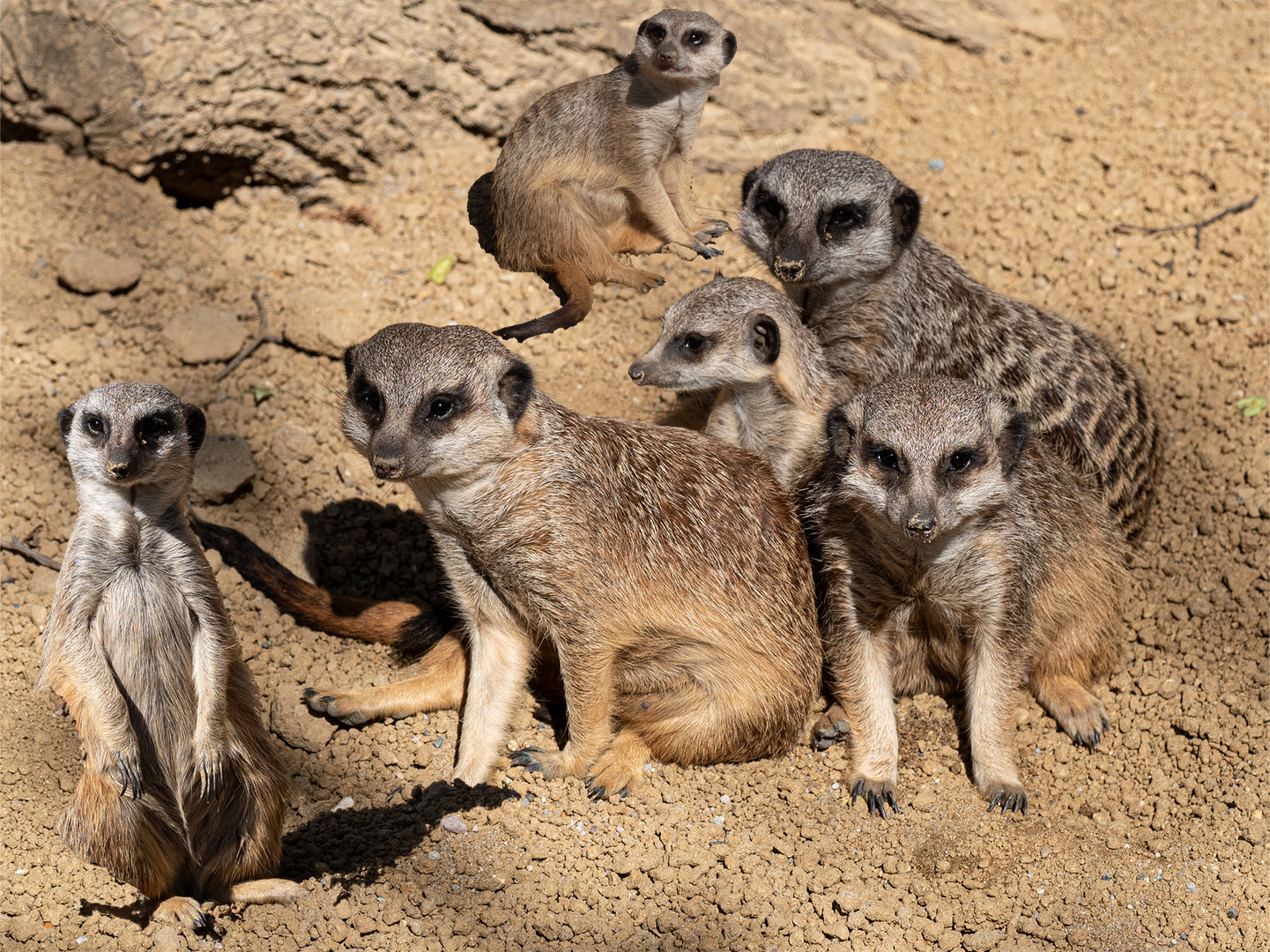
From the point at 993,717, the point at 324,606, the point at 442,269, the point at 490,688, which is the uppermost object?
the point at 442,269

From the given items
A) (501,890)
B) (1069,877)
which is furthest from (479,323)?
(1069,877)

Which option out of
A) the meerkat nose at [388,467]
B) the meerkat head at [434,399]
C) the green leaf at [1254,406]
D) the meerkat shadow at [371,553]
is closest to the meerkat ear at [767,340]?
the meerkat head at [434,399]

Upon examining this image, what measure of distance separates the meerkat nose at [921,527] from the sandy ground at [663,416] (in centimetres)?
94

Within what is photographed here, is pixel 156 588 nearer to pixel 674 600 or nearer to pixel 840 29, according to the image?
pixel 674 600

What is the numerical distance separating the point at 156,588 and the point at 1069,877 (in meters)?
2.36

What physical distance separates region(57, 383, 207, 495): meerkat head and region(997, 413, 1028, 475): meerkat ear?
1931mm

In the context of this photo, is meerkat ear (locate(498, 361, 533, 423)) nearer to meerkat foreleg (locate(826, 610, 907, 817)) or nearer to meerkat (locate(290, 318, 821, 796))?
meerkat (locate(290, 318, 821, 796))

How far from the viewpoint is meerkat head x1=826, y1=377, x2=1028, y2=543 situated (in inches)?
109

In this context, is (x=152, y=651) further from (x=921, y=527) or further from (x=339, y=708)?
(x=921, y=527)

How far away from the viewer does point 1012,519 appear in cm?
308

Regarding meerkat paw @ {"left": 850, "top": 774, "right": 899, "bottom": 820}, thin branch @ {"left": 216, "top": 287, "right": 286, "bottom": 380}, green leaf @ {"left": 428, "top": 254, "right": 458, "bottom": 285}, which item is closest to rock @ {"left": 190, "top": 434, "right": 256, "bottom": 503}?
thin branch @ {"left": 216, "top": 287, "right": 286, "bottom": 380}

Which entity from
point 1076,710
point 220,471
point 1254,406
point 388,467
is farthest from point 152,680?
point 1254,406

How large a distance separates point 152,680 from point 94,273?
6.97ft

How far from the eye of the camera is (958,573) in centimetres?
306
